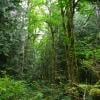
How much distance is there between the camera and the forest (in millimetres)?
9289

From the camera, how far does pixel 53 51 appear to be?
22.7m

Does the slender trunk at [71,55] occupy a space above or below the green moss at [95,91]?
above

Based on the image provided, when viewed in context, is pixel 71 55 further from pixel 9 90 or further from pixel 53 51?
pixel 53 51

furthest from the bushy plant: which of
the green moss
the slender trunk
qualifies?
the green moss

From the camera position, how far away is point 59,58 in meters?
27.3

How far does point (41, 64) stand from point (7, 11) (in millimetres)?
15444

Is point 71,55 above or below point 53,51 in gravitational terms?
above

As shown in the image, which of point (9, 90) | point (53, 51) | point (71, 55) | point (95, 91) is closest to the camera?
point (95, 91)

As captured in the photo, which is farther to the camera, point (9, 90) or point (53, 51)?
point (53, 51)

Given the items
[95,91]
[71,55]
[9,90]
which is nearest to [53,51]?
[71,55]

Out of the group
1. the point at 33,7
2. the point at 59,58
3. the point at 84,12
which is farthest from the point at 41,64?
the point at 84,12

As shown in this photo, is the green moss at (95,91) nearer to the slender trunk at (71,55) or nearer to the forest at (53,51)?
the forest at (53,51)

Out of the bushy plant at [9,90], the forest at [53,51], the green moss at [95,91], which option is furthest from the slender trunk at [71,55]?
the bushy plant at [9,90]

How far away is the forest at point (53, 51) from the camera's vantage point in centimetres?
929
